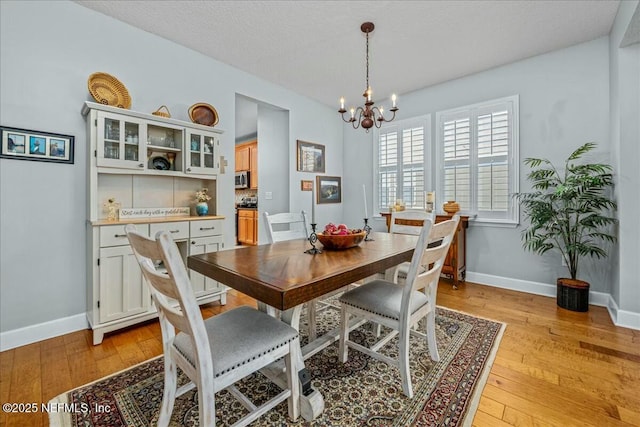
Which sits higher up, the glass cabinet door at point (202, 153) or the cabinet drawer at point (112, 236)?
the glass cabinet door at point (202, 153)

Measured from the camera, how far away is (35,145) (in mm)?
2211

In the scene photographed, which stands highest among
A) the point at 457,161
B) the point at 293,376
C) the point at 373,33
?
the point at 373,33

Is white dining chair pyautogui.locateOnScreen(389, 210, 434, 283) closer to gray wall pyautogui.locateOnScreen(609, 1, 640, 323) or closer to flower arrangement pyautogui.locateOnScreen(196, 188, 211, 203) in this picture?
gray wall pyautogui.locateOnScreen(609, 1, 640, 323)

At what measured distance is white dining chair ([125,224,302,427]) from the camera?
0.99 m

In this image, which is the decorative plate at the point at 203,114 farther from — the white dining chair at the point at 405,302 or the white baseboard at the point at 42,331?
the white dining chair at the point at 405,302

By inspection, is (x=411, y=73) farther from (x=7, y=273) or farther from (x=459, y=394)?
(x=7, y=273)

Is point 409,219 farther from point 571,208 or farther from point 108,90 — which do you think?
point 108,90

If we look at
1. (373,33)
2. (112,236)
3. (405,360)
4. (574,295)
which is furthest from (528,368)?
(112,236)

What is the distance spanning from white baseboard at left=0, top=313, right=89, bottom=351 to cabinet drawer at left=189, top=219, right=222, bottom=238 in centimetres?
113

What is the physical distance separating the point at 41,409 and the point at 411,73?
176 inches

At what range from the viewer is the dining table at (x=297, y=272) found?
112 centimetres

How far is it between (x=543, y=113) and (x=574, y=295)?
200cm

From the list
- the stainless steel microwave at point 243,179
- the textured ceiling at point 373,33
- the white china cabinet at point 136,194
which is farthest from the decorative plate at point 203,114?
the stainless steel microwave at point 243,179

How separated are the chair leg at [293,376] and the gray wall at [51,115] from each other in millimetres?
2203
